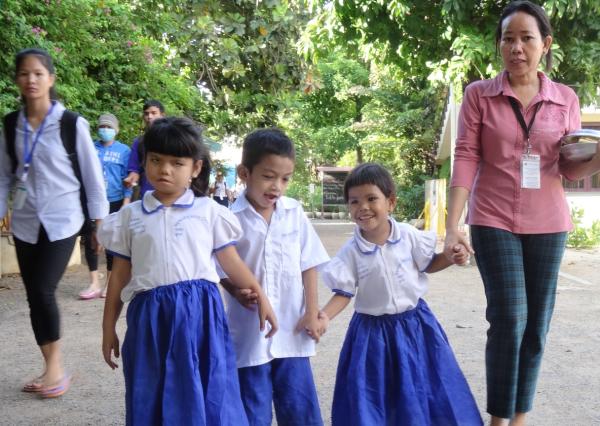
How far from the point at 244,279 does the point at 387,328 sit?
26.5 inches

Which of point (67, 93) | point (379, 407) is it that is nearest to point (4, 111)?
point (67, 93)

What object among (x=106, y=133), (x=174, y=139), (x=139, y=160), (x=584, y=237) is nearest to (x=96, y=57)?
(x=106, y=133)

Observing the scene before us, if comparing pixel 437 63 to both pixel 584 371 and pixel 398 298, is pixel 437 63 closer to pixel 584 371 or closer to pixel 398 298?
pixel 584 371

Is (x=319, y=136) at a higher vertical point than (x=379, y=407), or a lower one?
higher

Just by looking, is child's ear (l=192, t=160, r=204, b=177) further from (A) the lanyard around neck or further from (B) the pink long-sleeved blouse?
(A) the lanyard around neck

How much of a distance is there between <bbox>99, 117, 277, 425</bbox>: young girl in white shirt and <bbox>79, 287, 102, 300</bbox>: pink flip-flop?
4.36 metres

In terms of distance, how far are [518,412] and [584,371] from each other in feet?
4.69

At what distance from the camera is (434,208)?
11.5 metres

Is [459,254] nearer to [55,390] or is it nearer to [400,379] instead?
[400,379]

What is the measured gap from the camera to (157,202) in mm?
2625

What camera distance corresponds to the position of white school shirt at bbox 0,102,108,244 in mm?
3689

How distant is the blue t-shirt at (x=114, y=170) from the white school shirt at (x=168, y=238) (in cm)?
420

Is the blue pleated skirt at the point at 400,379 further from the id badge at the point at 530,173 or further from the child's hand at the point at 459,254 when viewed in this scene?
the id badge at the point at 530,173

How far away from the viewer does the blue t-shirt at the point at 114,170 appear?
6.73 metres
